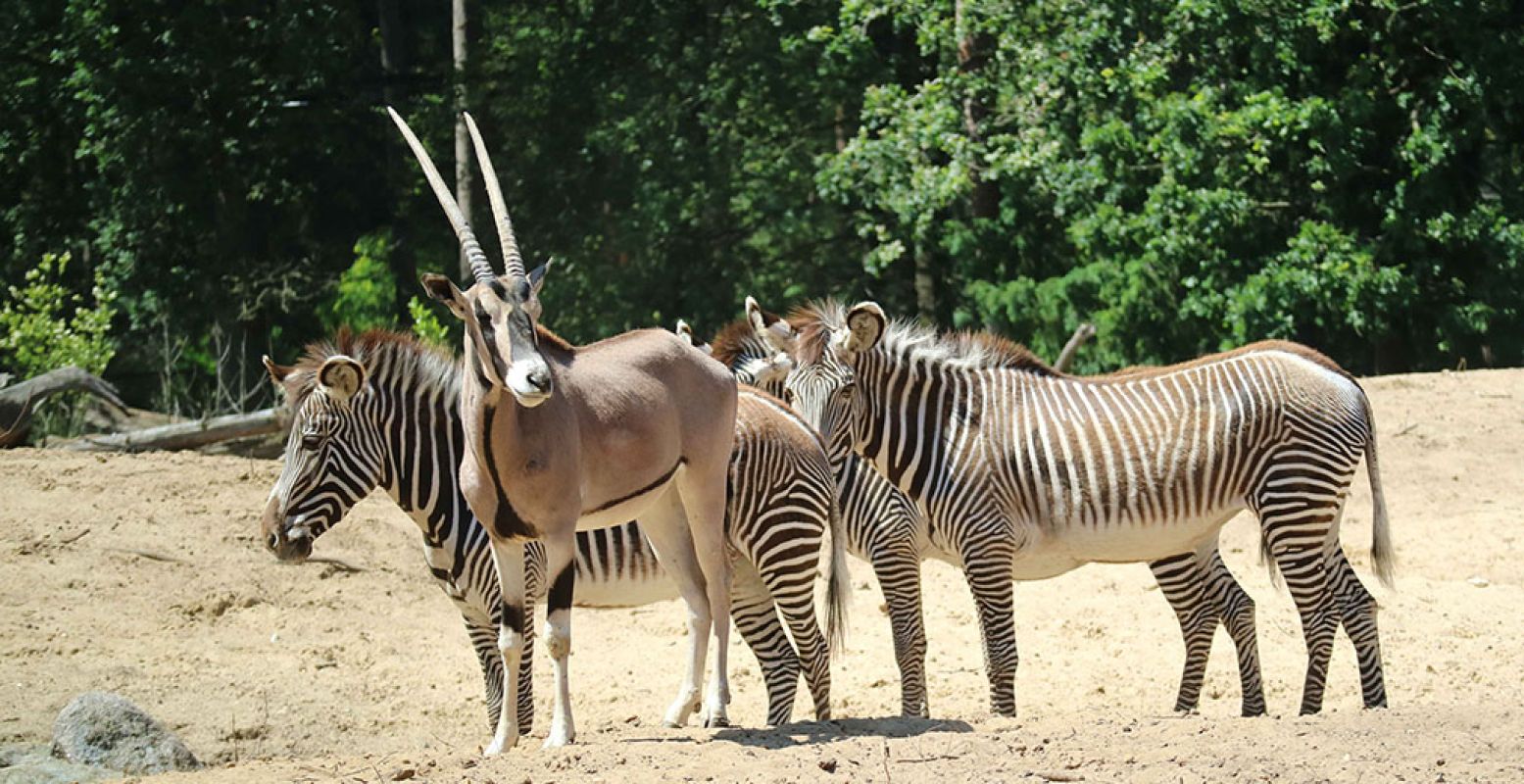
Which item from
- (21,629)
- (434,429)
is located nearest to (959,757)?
(434,429)

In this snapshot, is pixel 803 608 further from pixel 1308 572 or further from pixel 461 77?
pixel 461 77

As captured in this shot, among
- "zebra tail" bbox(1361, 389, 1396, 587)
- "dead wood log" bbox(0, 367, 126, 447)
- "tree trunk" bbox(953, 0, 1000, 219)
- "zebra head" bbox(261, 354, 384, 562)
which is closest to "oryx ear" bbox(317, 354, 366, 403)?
"zebra head" bbox(261, 354, 384, 562)

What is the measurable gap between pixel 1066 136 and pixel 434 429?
13.1 metres

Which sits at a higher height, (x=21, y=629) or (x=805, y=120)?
(x=805, y=120)

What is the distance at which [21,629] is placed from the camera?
33.6 feet

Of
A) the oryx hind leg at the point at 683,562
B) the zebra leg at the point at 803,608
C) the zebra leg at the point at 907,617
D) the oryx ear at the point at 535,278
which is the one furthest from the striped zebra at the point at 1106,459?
the oryx ear at the point at 535,278

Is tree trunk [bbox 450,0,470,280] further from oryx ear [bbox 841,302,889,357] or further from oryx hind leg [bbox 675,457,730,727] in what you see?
oryx hind leg [bbox 675,457,730,727]

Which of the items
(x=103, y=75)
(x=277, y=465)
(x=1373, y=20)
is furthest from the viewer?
(x=103, y=75)

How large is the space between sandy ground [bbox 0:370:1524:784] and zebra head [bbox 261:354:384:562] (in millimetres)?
1101

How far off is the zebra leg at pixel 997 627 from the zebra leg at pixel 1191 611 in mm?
1273

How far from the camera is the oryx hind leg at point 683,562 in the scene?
7.60 metres

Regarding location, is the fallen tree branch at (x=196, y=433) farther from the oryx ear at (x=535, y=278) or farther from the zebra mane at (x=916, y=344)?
the oryx ear at (x=535, y=278)

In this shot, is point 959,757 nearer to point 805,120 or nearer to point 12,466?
point 12,466

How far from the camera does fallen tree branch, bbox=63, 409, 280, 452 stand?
13.9 m
